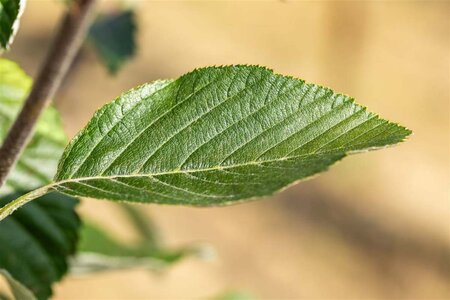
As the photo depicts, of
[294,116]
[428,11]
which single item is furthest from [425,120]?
[294,116]

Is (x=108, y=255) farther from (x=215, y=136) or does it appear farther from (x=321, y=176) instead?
(x=321, y=176)

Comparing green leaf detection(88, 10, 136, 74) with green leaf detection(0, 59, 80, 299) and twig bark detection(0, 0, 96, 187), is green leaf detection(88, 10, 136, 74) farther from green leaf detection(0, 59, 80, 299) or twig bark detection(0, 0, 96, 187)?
twig bark detection(0, 0, 96, 187)

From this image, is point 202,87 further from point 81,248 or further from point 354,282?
point 354,282

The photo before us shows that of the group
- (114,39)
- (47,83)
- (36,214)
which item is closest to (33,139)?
(36,214)

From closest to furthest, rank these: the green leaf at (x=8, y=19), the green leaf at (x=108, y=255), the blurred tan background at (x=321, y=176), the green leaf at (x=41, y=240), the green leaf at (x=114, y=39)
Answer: the green leaf at (x=8, y=19)
the green leaf at (x=41, y=240)
the green leaf at (x=108, y=255)
the green leaf at (x=114, y=39)
the blurred tan background at (x=321, y=176)

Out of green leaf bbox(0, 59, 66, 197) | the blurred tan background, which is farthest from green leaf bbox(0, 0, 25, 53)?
the blurred tan background

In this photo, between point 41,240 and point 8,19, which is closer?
point 8,19

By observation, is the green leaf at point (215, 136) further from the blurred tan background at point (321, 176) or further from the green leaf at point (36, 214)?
the blurred tan background at point (321, 176)

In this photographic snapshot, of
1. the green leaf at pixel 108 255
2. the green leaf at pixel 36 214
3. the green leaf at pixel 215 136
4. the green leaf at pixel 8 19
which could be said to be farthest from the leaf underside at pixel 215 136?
the green leaf at pixel 108 255
